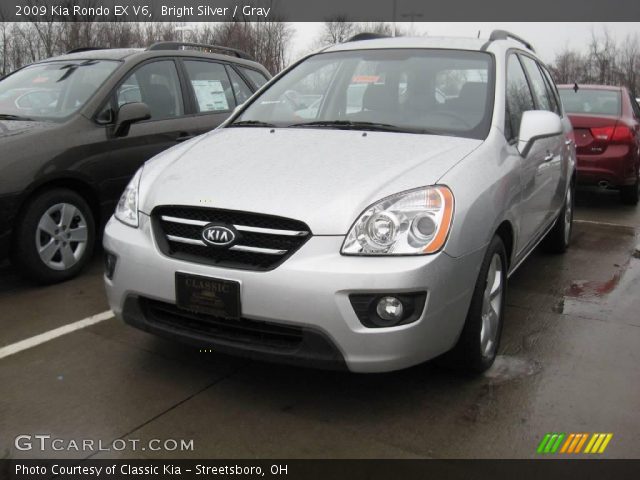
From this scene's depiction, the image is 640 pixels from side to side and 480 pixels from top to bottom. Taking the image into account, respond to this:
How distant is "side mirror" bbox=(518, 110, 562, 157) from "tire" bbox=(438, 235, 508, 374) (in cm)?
69

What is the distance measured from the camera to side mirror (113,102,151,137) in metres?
4.66

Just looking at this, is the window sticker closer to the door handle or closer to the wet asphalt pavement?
the door handle

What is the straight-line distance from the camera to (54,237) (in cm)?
433

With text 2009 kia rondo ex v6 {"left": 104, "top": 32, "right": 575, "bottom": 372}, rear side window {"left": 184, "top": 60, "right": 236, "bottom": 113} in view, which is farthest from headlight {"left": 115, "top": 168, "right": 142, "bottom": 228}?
rear side window {"left": 184, "top": 60, "right": 236, "bottom": 113}

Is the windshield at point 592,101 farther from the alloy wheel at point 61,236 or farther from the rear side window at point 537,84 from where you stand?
the alloy wheel at point 61,236

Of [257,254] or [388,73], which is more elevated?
[388,73]

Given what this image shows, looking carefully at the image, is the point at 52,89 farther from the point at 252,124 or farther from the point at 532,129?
the point at 532,129

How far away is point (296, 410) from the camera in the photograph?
2.75m

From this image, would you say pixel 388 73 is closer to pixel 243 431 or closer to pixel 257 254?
pixel 257 254

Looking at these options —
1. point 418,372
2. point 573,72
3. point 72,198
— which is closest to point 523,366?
point 418,372

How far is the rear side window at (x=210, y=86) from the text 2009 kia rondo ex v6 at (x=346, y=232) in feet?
7.28
